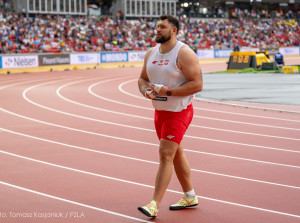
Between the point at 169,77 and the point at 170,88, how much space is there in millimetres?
154

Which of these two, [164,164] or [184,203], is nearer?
[164,164]

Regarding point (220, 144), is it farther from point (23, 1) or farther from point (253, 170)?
point (23, 1)

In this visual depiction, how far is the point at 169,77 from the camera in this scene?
5316 millimetres

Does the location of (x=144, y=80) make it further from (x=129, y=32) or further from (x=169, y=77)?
(x=129, y=32)

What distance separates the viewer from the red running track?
558 cm

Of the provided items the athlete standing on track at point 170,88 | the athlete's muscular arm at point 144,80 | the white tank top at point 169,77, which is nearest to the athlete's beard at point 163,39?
the athlete standing on track at point 170,88

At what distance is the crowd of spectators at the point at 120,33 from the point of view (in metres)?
37.5

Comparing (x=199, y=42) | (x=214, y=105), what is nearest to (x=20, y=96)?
(x=214, y=105)

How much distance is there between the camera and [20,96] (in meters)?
18.9

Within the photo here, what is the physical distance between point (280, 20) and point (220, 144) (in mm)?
61572

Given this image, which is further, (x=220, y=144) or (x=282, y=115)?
(x=282, y=115)

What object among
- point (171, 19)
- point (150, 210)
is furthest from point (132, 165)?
point (171, 19)

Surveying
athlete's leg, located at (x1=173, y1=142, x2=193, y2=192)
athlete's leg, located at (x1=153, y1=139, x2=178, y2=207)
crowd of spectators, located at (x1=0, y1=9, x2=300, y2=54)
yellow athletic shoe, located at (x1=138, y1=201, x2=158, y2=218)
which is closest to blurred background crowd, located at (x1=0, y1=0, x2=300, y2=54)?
crowd of spectators, located at (x1=0, y1=9, x2=300, y2=54)

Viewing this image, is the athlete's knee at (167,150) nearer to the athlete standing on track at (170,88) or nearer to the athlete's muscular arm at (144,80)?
the athlete standing on track at (170,88)
